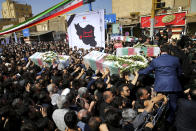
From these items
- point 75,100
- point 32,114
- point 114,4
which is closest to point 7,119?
point 32,114

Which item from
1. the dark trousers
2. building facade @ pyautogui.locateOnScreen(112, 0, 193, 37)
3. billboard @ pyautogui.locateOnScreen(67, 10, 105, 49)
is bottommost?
the dark trousers

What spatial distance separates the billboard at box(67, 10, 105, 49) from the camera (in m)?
6.80

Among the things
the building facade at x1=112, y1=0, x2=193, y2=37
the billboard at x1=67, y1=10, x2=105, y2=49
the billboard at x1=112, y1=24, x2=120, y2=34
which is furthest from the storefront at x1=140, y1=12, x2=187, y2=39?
the billboard at x1=67, y1=10, x2=105, y2=49

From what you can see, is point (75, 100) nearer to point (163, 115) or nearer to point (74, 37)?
point (163, 115)

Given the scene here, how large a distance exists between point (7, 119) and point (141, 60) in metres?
3.53

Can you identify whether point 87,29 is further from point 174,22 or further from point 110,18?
point 110,18

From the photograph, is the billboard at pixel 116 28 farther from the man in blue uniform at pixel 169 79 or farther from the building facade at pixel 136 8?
the man in blue uniform at pixel 169 79

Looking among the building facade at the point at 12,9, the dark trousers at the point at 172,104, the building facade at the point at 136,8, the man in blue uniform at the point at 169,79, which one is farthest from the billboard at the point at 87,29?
the building facade at the point at 12,9

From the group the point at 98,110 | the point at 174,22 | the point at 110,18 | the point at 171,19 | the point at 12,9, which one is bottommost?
the point at 98,110

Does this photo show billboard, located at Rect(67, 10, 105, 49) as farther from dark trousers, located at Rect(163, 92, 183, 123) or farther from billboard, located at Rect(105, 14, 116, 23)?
billboard, located at Rect(105, 14, 116, 23)

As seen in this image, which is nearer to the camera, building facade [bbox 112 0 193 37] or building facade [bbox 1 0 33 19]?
Answer: building facade [bbox 112 0 193 37]

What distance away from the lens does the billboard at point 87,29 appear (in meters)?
6.80

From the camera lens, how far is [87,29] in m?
7.43

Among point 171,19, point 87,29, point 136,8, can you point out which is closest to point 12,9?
point 136,8
